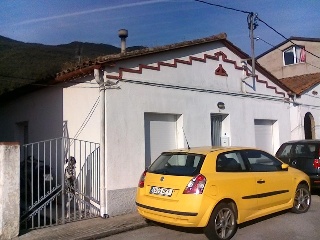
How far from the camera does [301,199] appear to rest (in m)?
7.75

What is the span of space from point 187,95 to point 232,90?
2.25 m

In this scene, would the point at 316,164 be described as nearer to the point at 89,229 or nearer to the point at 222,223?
the point at 222,223

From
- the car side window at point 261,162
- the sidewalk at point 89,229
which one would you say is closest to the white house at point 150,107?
the sidewalk at point 89,229

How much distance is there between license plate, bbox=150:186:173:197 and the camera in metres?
5.86

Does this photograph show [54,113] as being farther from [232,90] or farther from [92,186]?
[232,90]

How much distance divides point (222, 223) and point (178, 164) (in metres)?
1.27

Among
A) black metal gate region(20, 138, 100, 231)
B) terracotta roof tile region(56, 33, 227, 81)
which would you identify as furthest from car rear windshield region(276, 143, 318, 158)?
black metal gate region(20, 138, 100, 231)

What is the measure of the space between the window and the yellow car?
19427 millimetres

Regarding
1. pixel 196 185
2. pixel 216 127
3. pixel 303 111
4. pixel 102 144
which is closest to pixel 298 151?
pixel 216 127

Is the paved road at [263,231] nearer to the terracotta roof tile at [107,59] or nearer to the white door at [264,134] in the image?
the terracotta roof tile at [107,59]

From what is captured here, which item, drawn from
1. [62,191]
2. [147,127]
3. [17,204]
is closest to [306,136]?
[147,127]

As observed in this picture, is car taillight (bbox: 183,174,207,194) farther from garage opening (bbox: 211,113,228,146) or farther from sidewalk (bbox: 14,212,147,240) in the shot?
garage opening (bbox: 211,113,228,146)

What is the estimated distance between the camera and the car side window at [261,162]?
22.2 feet

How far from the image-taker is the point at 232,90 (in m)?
11.5
